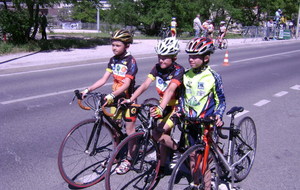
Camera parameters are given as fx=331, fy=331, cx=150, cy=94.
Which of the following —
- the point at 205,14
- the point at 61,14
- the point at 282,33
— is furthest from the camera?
the point at 61,14

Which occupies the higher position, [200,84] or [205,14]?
[205,14]

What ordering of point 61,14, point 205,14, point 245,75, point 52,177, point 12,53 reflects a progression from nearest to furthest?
point 52,177, point 245,75, point 12,53, point 205,14, point 61,14

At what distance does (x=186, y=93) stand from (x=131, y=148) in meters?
0.84

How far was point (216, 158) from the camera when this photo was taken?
347cm

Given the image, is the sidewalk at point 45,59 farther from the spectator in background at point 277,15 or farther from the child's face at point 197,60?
the spectator in background at point 277,15

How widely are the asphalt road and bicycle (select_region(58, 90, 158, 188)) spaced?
189 mm

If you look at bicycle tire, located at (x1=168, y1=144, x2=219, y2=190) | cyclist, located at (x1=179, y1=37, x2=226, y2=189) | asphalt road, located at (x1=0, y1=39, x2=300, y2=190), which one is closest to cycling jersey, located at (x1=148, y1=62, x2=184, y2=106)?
cyclist, located at (x1=179, y1=37, x2=226, y2=189)

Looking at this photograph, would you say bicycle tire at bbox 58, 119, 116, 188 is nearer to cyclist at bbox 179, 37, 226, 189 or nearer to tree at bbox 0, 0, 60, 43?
A: cyclist at bbox 179, 37, 226, 189

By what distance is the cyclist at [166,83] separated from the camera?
11.9 ft

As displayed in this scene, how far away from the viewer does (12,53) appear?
51.6 ft

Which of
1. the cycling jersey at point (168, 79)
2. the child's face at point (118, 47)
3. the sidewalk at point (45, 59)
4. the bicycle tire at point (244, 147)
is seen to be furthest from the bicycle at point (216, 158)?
the sidewalk at point (45, 59)

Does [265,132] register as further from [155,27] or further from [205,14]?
→ [205,14]

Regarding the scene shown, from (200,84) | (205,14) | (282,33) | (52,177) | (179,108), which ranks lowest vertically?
(52,177)

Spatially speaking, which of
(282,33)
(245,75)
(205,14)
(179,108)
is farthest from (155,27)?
(179,108)
